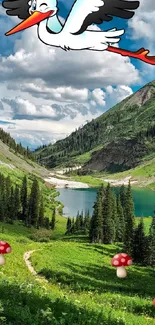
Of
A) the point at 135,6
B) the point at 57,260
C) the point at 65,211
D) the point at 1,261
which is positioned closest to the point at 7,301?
the point at 1,261

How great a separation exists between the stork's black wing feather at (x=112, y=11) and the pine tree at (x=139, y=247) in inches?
2249

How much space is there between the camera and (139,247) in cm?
6378

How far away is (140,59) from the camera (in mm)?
6449

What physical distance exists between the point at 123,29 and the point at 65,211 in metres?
179

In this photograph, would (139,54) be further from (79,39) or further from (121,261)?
(121,261)

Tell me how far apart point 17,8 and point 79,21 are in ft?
3.80

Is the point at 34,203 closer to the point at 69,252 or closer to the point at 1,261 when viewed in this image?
the point at 69,252

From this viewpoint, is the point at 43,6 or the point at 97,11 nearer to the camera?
the point at 97,11

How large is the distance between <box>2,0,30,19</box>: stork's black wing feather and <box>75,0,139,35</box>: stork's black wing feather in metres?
1.05

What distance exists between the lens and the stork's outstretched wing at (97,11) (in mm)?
6008

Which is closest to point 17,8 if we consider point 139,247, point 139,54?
point 139,54

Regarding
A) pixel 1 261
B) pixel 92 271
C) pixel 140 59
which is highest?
pixel 140 59

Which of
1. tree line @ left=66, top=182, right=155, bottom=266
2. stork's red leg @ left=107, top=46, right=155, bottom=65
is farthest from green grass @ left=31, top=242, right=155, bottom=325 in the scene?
stork's red leg @ left=107, top=46, right=155, bottom=65

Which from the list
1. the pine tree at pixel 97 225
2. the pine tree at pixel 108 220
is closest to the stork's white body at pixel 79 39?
the pine tree at pixel 97 225
